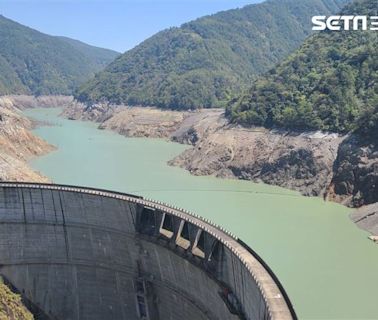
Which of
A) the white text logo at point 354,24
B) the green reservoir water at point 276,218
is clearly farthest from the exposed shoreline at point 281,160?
the white text logo at point 354,24

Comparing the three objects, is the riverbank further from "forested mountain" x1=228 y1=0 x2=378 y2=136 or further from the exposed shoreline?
"forested mountain" x1=228 y1=0 x2=378 y2=136

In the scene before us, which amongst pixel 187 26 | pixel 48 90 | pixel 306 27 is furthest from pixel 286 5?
pixel 48 90

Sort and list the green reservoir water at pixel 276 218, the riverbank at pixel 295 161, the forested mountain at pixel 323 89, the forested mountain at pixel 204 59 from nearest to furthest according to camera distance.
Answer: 1. the green reservoir water at pixel 276 218
2. the riverbank at pixel 295 161
3. the forested mountain at pixel 323 89
4. the forested mountain at pixel 204 59

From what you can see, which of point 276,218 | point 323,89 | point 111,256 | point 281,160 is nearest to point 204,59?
point 323,89

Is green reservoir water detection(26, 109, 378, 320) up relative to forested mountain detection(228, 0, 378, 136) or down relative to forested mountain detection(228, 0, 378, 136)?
down

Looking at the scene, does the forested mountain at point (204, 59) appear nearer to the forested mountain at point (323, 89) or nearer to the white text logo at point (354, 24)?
the white text logo at point (354, 24)

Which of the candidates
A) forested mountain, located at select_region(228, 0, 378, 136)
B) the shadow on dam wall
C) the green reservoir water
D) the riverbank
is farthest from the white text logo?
Result: the shadow on dam wall

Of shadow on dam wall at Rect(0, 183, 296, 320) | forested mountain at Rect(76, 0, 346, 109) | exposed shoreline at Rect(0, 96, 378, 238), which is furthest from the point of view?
forested mountain at Rect(76, 0, 346, 109)
